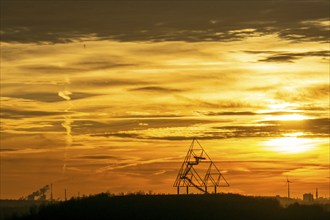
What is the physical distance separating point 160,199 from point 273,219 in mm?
10743

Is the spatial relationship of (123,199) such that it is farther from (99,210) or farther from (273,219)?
(273,219)

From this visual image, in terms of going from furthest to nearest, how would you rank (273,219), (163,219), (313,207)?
(313,207) < (273,219) < (163,219)

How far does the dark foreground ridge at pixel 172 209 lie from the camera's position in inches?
3300

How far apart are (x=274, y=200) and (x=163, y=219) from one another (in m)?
17.9

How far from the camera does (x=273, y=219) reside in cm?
8812

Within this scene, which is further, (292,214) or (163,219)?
(292,214)

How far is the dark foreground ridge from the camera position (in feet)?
275

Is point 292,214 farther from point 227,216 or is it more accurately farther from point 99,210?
point 99,210

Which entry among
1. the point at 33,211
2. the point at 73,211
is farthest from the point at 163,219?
the point at 33,211

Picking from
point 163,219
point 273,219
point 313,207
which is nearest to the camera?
point 163,219

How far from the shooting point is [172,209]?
85375 mm

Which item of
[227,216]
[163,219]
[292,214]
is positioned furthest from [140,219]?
[292,214]

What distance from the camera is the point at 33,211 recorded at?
90562 mm

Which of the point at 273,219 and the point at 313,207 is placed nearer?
the point at 273,219
